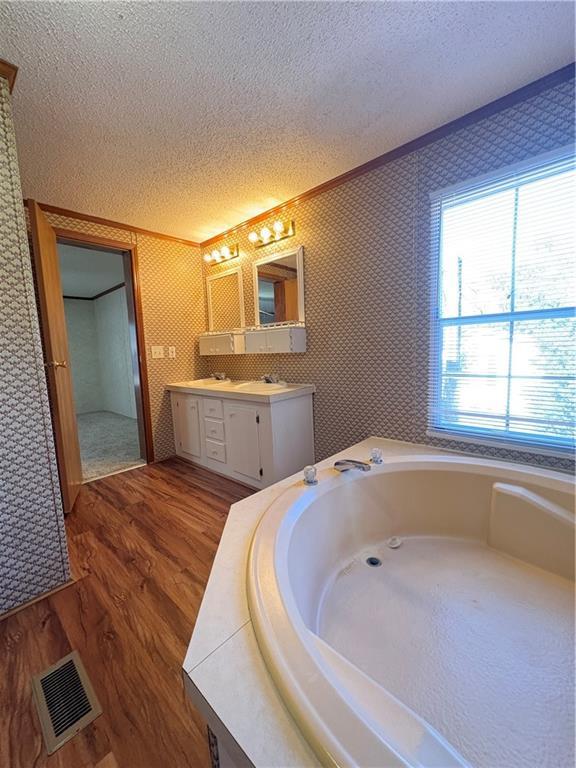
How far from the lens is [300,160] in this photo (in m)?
2.06

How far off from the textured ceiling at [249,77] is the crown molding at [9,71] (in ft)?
0.10

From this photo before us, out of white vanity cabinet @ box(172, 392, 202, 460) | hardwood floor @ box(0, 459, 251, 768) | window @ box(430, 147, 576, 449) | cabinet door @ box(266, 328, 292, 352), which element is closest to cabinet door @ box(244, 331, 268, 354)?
cabinet door @ box(266, 328, 292, 352)

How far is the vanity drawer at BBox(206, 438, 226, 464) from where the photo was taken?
9.44ft

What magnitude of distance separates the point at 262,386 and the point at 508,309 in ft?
6.15

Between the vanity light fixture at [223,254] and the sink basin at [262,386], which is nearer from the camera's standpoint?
the sink basin at [262,386]

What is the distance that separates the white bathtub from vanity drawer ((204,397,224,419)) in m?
1.46

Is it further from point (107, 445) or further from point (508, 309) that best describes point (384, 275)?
point (107, 445)

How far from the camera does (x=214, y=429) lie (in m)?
2.93

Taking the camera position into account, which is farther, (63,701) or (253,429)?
(253,429)

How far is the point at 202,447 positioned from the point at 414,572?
7.15 feet

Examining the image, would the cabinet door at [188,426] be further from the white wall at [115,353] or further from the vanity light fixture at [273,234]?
the white wall at [115,353]

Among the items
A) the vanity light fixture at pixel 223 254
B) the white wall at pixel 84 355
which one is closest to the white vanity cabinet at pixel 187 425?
the vanity light fixture at pixel 223 254

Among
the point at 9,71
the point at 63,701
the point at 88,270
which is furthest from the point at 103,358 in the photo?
the point at 63,701

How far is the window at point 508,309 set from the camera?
152 cm
